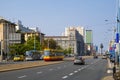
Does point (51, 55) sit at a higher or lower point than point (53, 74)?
higher

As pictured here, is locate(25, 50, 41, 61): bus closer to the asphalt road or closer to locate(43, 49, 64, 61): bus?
locate(43, 49, 64, 61): bus

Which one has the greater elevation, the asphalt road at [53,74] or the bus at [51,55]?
the bus at [51,55]

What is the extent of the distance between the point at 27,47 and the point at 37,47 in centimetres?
1176

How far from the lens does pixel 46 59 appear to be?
89.7 metres

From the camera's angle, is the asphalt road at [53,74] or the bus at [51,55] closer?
the asphalt road at [53,74]

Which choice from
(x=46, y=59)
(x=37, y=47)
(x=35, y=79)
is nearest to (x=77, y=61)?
(x=46, y=59)

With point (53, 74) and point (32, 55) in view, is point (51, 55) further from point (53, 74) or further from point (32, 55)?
point (53, 74)

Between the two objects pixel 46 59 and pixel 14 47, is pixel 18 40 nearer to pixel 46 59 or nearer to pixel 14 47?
pixel 46 59

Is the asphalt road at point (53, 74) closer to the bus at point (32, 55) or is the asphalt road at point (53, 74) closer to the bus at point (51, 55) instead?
the bus at point (51, 55)

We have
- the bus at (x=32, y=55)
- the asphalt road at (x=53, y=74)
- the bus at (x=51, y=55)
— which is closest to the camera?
the asphalt road at (x=53, y=74)

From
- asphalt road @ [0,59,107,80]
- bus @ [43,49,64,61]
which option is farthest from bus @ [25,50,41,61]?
asphalt road @ [0,59,107,80]

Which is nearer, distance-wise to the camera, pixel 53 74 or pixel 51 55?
pixel 53 74

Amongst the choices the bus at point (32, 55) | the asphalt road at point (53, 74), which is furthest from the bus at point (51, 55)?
the asphalt road at point (53, 74)

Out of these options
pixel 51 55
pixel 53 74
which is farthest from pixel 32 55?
pixel 53 74
